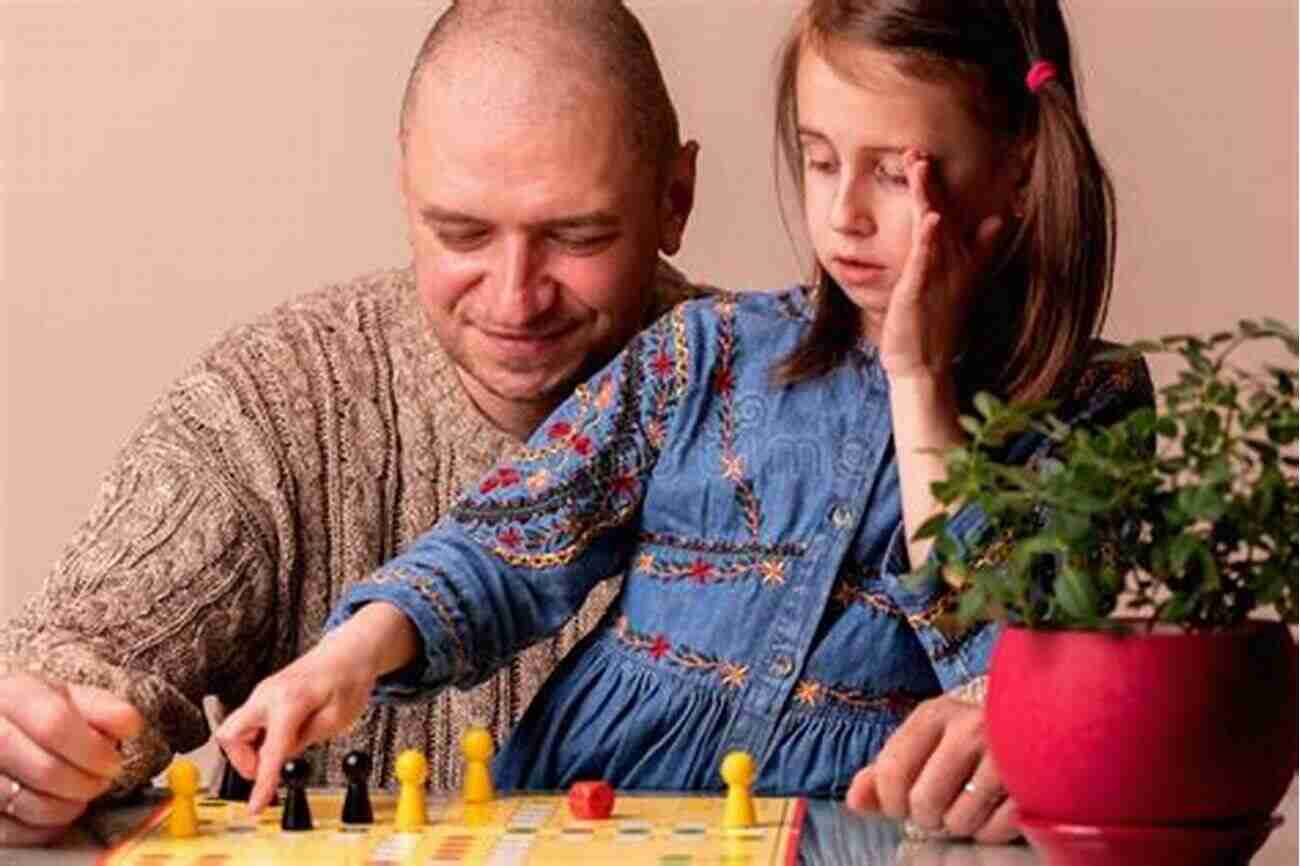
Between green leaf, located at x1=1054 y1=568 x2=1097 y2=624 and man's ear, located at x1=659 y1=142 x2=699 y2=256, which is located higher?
green leaf, located at x1=1054 y1=568 x2=1097 y2=624

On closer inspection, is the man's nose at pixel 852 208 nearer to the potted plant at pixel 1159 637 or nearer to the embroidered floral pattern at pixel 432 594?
the embroidered floral pattern at pixel 432 594

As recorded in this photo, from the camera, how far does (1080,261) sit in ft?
7.32

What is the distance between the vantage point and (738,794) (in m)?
1.93

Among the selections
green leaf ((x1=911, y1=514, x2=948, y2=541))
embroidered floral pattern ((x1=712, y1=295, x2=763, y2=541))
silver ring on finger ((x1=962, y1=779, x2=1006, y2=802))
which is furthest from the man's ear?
green leaf ((x1=911, y1=514, x2=948, y2=541))

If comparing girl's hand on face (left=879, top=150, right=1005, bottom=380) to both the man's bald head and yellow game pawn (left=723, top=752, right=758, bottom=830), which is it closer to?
yellow game pawn (left=723, top=752, right=758, bottom=830)

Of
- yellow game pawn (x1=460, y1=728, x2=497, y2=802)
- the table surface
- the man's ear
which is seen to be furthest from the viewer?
the man's ear

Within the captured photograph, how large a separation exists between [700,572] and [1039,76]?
405 mm

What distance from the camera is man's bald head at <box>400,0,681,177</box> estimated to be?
8.45 ft

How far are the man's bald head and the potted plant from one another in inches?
40.5

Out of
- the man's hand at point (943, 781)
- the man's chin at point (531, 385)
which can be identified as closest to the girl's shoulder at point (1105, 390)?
the man's hand at point (943, 781)

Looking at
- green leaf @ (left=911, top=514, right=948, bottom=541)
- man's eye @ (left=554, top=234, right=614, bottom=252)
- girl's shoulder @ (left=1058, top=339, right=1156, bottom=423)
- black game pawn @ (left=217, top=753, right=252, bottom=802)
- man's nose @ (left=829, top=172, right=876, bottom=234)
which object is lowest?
black game pawn @ (left=217, top=753, right=252, bottom=802)

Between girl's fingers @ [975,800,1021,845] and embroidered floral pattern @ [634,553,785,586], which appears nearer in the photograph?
girl's fingers @ [975,800,1021,845]

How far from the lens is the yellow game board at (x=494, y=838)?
72.3 inches

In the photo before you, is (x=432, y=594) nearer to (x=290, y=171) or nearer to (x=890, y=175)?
(x=890, y=175)
